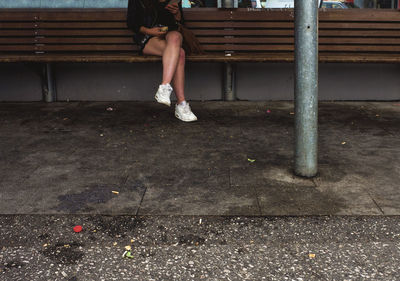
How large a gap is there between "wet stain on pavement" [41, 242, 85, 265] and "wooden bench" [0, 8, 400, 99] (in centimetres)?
338

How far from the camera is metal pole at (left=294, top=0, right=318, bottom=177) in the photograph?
3.27 m

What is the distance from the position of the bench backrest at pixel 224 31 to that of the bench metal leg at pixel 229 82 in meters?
0.30

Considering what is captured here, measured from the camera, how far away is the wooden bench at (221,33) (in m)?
5.80

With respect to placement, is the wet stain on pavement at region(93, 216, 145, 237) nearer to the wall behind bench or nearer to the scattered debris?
the scattered debris

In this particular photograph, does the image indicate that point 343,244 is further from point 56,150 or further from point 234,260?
point 56,150

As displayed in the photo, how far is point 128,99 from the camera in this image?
6320mm

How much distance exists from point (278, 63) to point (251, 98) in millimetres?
509

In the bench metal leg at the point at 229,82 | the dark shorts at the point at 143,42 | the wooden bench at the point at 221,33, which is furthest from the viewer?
the bench metal leg at the point at 229,82

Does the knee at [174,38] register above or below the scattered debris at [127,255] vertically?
above

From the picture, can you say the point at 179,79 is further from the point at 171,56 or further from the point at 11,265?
the point at 11,265

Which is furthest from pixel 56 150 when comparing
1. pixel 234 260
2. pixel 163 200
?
pixel 234 260

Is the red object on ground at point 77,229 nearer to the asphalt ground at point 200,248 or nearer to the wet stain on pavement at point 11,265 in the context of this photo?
the asphalt ground at point 200,248

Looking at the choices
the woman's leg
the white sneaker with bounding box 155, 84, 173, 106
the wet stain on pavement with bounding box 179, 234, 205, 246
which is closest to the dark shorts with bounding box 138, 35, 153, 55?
the woman's leg

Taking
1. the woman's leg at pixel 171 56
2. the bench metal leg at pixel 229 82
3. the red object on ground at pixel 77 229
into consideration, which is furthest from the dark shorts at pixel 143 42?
the red object on ground at pixel 77 229
